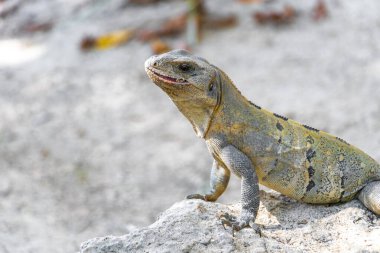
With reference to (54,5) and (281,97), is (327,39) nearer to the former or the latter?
(281,97)

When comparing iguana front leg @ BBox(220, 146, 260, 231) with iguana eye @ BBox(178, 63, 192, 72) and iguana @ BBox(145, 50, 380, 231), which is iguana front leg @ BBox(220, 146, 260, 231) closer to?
iguana @ BBox(145, 50, 380, 231)

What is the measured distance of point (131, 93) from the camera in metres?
11.2

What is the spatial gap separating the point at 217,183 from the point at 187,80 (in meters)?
Result: 1.05

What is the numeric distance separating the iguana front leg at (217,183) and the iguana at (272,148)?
0.38m

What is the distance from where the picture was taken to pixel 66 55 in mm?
12680

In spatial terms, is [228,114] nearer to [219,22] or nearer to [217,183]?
[217,183]

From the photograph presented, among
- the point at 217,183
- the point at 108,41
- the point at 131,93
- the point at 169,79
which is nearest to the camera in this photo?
the point at 169,79

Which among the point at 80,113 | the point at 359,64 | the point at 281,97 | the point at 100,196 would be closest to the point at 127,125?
the point at 80,113

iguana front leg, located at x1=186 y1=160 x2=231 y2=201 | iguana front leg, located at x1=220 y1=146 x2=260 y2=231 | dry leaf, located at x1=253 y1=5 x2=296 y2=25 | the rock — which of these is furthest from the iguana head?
dry leaf, located at x1=253 y1=5 x2=296 y2=25

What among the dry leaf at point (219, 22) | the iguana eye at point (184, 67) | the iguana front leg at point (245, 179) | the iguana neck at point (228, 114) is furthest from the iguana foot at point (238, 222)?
the dry leaf at point (219, 22)

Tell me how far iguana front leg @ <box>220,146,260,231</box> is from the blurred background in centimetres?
273

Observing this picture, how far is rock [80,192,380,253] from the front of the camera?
163 inches

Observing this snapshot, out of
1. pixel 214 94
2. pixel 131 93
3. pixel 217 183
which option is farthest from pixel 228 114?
pixel 131 93

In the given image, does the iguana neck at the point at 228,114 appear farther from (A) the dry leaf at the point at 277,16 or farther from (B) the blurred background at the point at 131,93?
(A) the dry leaf at the point at 277,16
